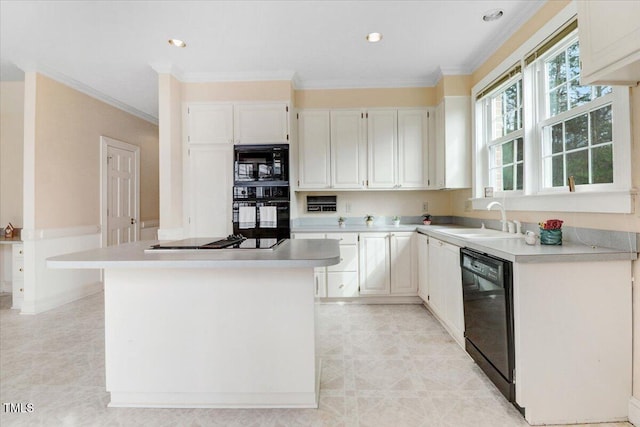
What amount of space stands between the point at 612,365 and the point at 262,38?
343 centimetres

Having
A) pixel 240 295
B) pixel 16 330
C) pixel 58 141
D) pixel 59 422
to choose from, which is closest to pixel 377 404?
pixel 240 295

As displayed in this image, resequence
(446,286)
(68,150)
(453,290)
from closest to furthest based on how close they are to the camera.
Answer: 1. (453,290)
2. (446,286)
3. (68,150)

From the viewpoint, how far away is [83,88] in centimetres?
395

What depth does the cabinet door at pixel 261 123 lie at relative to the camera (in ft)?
11.7

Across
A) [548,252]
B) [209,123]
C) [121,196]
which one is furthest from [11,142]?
[548,252]

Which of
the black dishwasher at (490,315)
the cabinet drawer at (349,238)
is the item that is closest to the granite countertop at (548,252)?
the black dishwasher at (490,315)

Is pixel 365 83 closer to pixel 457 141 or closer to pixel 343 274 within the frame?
pixel 457 141

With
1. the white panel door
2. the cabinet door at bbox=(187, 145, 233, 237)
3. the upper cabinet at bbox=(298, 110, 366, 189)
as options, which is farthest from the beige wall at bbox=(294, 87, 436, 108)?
the white panel door

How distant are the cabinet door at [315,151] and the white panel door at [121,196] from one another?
2.88 metres

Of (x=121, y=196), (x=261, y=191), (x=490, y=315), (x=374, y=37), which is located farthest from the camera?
(x=121, y=196)

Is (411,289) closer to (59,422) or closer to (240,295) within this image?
(240,295)

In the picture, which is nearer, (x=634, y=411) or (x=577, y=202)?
(x=634, y=411)

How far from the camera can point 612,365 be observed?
5.28 feet

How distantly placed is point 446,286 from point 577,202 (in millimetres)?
1147
